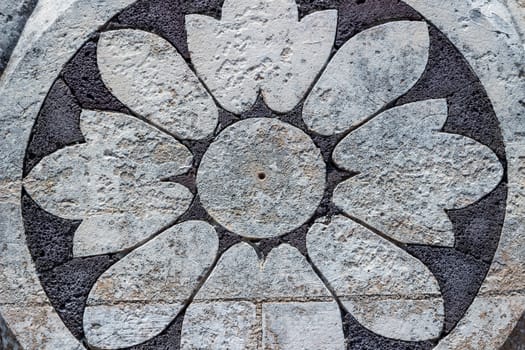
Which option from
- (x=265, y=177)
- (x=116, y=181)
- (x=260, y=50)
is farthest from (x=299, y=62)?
(x=116, y=181)

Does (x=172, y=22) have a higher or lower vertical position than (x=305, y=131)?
higher

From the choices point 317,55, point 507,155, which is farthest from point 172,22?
point 507,155

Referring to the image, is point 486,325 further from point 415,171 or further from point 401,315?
point 415,171

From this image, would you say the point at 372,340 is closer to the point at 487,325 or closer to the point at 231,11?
the point at 487,325

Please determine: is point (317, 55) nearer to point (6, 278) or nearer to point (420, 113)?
point (420, 113)

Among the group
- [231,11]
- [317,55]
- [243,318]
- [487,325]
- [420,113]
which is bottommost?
[487,325]

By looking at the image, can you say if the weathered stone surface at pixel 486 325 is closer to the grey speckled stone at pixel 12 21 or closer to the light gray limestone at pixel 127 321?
the light gray limestone at pixel 127 321
